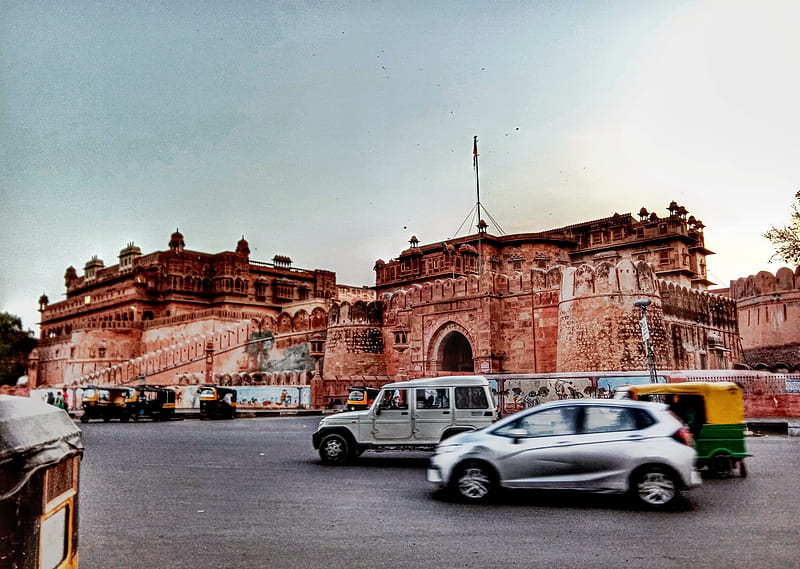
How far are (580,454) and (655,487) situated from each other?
0.79 m

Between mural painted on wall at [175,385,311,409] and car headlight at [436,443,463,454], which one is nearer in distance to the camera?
car headlight at [436,443,463,454]

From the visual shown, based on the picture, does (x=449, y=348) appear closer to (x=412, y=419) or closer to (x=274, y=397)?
(x=274, y=397)

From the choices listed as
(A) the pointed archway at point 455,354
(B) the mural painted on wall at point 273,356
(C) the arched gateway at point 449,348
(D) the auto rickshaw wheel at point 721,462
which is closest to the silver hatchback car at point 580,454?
(D) the auto rickshaw wheel at point 721,462

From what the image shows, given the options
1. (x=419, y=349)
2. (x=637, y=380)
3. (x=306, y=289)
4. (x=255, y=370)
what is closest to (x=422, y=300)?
(x=419, y=349)

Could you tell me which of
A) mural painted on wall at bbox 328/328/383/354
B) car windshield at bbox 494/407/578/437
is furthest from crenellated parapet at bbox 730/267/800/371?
car windshield at bbox 494/407/578/437

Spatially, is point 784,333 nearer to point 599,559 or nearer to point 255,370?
point 255,370

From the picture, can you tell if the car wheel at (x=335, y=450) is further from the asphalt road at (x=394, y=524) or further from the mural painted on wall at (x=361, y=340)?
the mural painted on wall at (x=361, y=340)

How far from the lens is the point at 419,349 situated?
27.9 metres

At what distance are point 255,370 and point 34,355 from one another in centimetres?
2918

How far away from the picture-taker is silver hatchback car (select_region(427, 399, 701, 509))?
23.2ft

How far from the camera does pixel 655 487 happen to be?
7.04 m

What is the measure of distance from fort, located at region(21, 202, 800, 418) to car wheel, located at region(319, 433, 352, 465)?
12827 mm

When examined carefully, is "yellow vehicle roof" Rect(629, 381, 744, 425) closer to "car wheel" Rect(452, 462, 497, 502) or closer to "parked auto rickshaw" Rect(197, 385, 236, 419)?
"car wheel" Rect(452, 462, 497, 502)

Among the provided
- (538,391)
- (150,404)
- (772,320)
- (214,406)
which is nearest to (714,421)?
(538,391)
